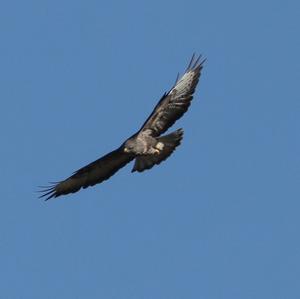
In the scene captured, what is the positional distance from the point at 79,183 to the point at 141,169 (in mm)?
2293

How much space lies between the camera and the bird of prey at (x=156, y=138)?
69.5 ft

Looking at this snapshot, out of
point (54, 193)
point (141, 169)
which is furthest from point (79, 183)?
point (141, 169)

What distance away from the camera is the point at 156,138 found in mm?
21250

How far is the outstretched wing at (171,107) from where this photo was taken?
852 inches

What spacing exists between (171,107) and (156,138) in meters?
0.87

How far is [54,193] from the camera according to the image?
23.6m

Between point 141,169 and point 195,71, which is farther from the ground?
point 195,71

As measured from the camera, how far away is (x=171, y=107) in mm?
21812

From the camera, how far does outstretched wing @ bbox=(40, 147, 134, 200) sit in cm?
2253

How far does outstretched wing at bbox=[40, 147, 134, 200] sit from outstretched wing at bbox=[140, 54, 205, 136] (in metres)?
0.82

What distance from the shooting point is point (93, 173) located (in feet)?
75.9

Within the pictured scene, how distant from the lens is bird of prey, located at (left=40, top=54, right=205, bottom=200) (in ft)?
69.5

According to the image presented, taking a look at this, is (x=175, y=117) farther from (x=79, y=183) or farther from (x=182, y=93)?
(x=79, y=183)

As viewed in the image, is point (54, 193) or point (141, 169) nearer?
point (141, 169)
